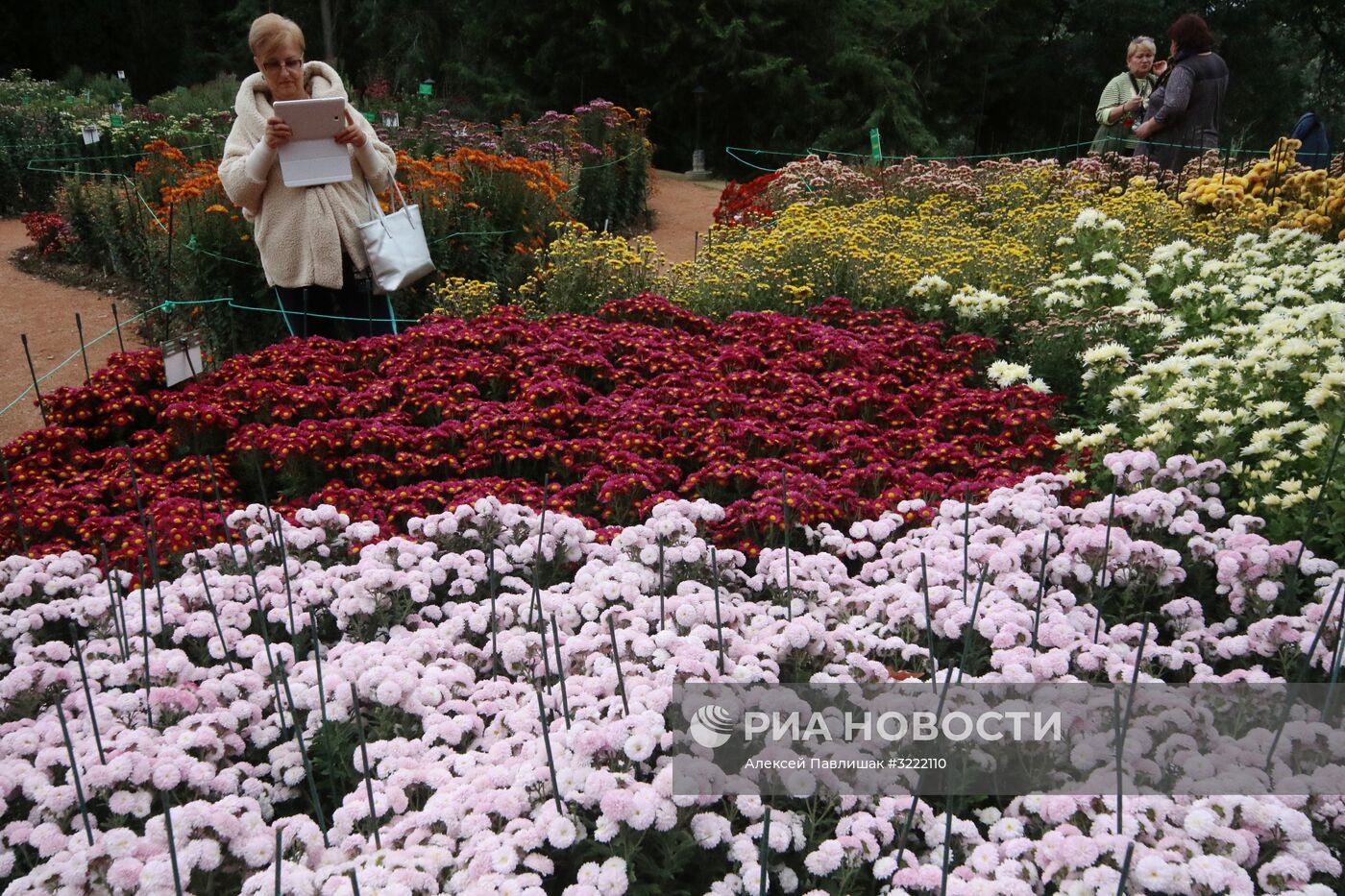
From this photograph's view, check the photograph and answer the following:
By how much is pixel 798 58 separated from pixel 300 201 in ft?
38.9

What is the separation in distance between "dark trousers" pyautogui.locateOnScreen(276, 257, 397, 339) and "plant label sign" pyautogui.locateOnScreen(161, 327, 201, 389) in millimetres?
653

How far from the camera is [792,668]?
8.80 feet

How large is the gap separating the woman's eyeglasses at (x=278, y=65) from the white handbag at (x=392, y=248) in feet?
1.96

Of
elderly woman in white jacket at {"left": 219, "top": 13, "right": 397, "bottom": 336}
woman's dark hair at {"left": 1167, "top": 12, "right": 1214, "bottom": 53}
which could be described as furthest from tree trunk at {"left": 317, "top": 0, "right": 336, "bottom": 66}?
elderly woman in white jacket at {"left": 219, "top": 13, "right": 397, "bottom": 336}

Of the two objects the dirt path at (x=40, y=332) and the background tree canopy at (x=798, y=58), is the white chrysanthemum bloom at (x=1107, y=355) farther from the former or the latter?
the background tree canopy at (x=798, y=58)

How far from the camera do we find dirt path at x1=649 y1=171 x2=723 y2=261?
410 inches

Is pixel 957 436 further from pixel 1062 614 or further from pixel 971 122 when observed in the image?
pixel 971 122

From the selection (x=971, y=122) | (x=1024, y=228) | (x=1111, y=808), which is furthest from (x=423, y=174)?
(x=971, y=122)

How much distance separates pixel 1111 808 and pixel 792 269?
4347 mm

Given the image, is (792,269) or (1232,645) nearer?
(1232,645)

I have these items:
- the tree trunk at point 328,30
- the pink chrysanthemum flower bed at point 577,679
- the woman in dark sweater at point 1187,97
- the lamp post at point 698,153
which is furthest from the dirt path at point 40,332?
the tree trunk at point 328,30

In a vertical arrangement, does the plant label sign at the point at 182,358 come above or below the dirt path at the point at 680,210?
above

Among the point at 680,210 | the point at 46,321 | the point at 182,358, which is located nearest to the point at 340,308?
the point at 182,358

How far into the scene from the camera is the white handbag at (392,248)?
4.75m
